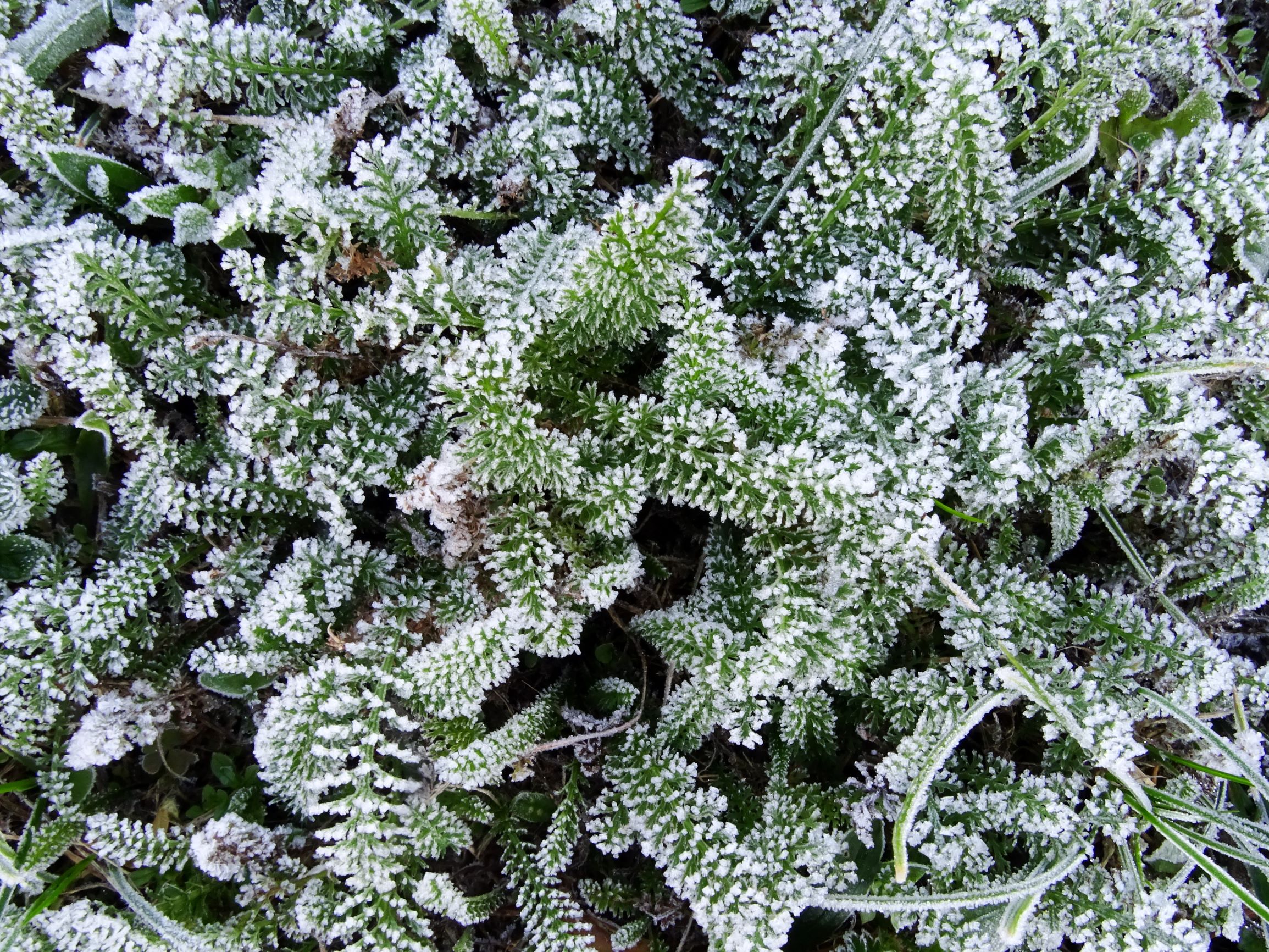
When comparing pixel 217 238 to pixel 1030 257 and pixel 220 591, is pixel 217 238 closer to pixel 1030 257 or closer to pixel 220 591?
pixel 220 591

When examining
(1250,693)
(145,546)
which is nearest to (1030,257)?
(1250,693)

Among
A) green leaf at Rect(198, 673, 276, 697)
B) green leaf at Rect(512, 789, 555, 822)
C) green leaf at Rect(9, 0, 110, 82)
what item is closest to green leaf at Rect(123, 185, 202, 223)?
green leaf at Rect(9, 0, 110, 82)

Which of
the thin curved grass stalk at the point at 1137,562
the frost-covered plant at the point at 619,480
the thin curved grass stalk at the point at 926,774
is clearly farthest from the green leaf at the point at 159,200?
the thin curved grass stalk at the point at 1137,562

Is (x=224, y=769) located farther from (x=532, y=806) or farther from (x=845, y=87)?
(x=845, y=87)

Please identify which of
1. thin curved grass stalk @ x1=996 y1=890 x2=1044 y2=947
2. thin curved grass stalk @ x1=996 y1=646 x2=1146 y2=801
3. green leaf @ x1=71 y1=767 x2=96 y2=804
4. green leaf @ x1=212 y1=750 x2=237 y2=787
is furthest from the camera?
green leaf @ x1=212 y1=750 x2=237 y2=787

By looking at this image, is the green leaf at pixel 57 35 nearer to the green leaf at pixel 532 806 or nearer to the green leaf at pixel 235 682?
the green leaf at pixel 235 682

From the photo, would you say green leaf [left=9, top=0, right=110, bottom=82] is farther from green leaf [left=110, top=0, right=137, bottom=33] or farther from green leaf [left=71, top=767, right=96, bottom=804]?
green leaf [left=71, top=767, right=96, bottom=804]

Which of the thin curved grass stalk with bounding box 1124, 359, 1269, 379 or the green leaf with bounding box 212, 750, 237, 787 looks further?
the green leaf with bounding box 212, 750, 237, 787
